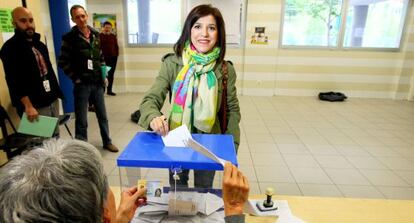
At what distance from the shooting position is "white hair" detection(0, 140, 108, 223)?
1.67ft

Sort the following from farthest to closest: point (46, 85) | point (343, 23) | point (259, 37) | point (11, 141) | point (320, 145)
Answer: point (259, 37) → point (343, 23) → point (320, 145) → point (46, 85) → point (11, 141)

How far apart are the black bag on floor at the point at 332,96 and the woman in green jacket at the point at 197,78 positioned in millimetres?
5114

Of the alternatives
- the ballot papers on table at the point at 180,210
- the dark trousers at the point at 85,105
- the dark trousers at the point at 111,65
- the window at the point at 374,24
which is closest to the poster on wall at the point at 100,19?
the dark trousers at the point at 111,65

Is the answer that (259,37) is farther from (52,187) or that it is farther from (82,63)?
(52,187)

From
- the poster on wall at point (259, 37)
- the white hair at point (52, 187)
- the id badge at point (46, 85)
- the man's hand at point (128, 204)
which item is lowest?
the man's hand at point (128, 204)

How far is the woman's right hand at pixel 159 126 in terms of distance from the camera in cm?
107

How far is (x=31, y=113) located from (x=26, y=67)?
40cm

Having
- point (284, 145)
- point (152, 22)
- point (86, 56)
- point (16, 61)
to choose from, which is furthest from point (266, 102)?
point (16, 61)

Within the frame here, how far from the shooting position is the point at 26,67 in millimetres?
2396

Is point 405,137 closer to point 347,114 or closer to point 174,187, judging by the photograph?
point 347,114

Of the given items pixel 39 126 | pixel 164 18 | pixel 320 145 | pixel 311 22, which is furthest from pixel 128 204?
pixel 311 22

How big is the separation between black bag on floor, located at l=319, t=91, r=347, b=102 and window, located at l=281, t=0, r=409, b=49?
105 cm

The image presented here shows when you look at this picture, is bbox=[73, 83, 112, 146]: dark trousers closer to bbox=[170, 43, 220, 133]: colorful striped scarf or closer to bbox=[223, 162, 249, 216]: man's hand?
bbox=[170, 43, 220, 133]: colorful striped scarf

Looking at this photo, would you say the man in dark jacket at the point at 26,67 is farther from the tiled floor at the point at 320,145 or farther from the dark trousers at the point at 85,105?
the tiled floor at the point at 320,145
